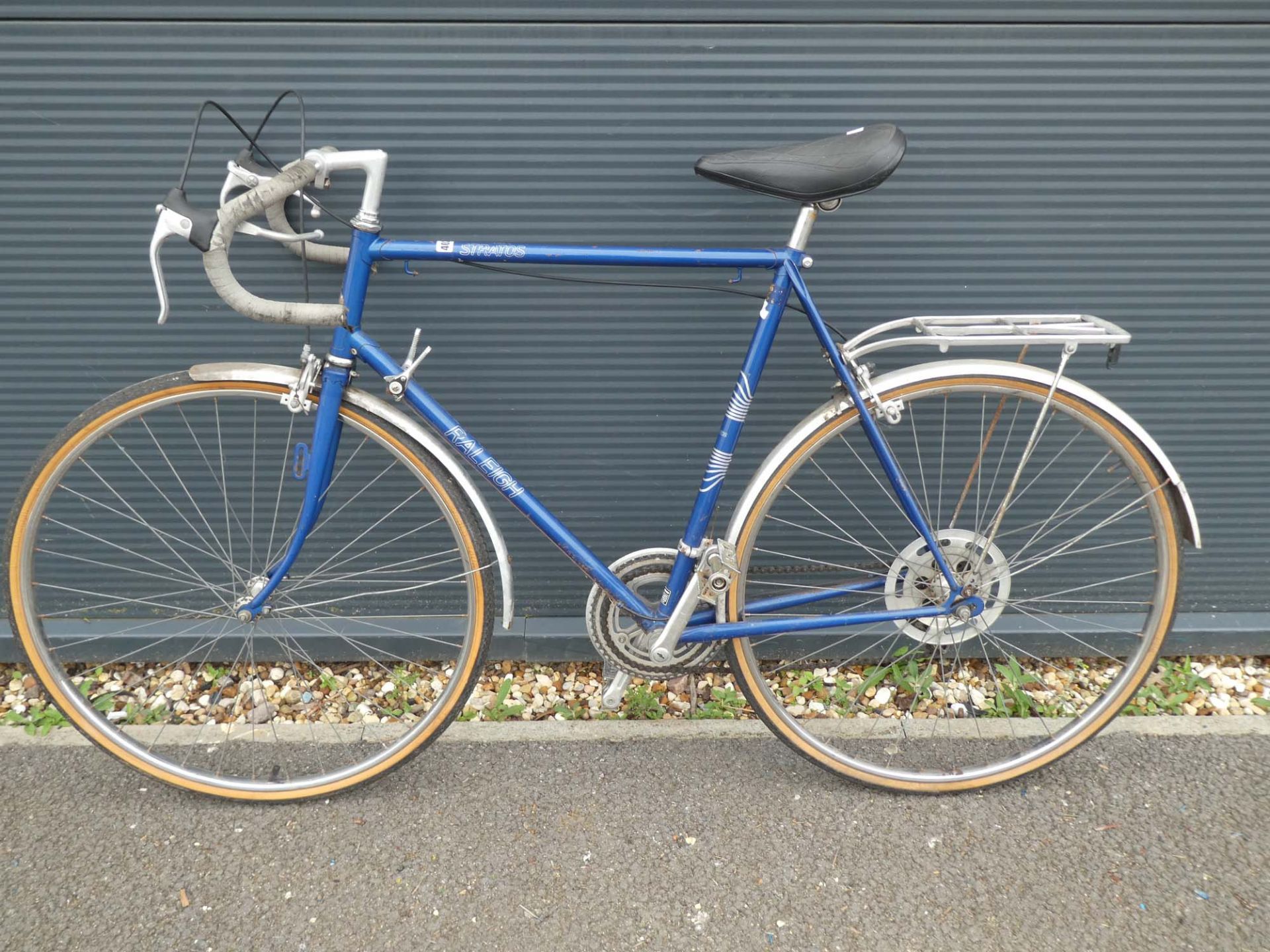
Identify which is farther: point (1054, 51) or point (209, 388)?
point (1054, 51)

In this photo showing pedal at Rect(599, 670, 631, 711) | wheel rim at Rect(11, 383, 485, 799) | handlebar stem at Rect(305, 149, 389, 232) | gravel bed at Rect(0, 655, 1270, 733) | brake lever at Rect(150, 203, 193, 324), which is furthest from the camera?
gravel bed at Rect(0, 655, 1270, 733)

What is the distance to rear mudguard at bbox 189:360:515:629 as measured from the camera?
2174 millimetres

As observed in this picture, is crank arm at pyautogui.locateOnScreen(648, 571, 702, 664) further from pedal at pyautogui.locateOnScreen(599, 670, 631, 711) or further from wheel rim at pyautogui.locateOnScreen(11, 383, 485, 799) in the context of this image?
wheel rim at pyautogui.locateOnScreen(11, 383, 485, 799)

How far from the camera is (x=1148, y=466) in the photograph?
2.28 metres

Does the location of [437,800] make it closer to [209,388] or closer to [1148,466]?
[209,388]

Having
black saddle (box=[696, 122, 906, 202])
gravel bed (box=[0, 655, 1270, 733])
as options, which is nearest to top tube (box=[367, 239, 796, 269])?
black saddle (box=[696, 122, 906, 202])

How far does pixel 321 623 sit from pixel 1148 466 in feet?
8.07

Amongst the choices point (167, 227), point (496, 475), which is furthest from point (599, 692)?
point (167, 227)

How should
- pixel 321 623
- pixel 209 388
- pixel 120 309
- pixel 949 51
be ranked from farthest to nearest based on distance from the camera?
1. pixel 321 623
2. pixel 120 309
3. pixel 949 51
4. pixel 209 388

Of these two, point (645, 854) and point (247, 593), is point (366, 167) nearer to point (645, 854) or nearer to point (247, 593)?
point (247, 593)

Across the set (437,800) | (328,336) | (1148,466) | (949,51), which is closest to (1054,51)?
(949,51)

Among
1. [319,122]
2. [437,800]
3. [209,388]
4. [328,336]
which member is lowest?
[437,800]

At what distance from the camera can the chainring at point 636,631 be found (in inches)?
Answer: 95.0

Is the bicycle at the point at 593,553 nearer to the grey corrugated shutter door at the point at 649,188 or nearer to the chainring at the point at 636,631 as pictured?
Result: the chainring at the point at 636,631
